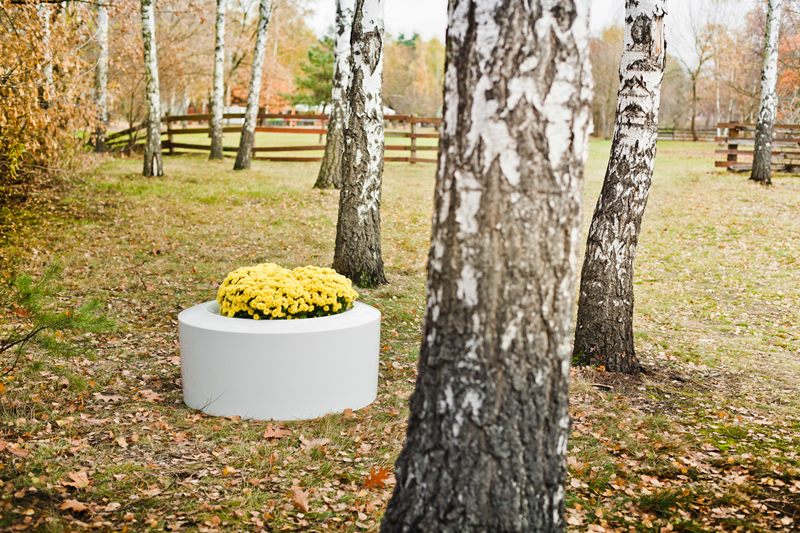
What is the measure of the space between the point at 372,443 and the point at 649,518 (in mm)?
1941

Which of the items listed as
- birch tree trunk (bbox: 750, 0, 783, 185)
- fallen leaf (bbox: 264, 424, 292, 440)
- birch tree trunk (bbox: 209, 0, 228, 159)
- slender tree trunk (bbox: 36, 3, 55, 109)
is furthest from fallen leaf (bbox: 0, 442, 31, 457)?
birch tree trunk (bbox: 750, 0, 783, 185)

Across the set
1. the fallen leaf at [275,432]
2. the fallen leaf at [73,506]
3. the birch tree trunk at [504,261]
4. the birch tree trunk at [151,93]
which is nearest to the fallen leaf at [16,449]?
the fallen leaf at [73,506]

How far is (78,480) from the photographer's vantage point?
429 cm

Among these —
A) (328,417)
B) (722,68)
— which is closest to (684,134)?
(722,68)

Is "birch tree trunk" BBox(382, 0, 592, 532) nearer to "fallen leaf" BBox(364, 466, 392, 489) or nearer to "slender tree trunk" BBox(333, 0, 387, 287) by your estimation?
"fallen leaf" BBox(364, 466, 392, 489)

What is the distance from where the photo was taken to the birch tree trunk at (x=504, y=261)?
266 centimetres

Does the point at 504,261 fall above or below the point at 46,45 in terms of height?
below

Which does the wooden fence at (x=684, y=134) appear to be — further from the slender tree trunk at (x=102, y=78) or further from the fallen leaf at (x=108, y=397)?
the fallen leaf at (x=108, y=397)

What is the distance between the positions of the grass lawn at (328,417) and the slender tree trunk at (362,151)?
602 millimetres

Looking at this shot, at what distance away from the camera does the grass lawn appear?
4227 millimetres

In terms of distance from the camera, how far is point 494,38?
2.66 m

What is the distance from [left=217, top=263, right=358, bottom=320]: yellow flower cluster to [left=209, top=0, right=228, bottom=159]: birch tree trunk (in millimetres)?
16653

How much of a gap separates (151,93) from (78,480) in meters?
13.4

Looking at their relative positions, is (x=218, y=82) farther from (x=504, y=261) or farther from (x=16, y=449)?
(x=504, y=261)
